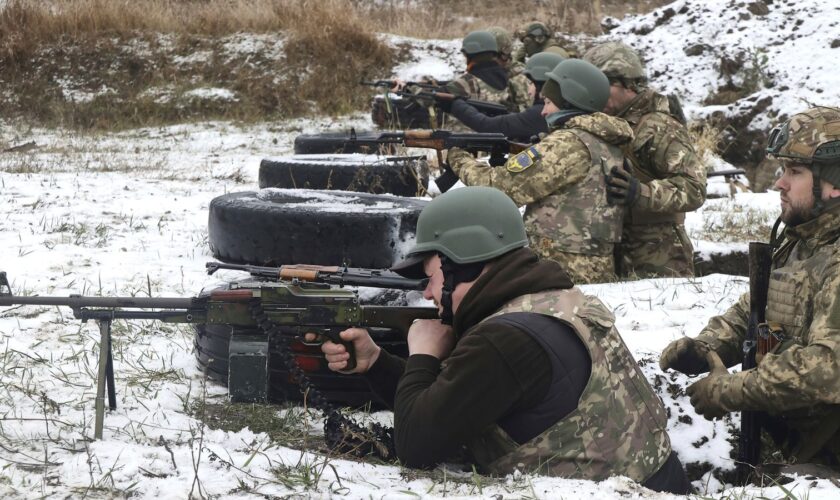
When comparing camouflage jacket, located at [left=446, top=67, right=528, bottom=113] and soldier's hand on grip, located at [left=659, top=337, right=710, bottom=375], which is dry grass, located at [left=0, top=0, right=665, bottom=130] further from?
soldier's hand on grip, located at [left=659, top=337, right=710, bottom=375]

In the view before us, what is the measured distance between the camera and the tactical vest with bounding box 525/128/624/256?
5668 millimetres

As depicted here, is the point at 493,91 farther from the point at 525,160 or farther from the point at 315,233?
the point at 315,233

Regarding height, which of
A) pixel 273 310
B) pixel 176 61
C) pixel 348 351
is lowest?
pixel 176 61

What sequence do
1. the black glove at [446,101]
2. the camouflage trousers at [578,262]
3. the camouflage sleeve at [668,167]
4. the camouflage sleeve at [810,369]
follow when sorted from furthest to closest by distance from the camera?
the black glove at [446,101] < the camouflage trousers at [578,262] < the camouflage sleeve at [668,167] < the camouflage sleeve at [810,369]

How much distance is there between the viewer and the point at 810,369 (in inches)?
124

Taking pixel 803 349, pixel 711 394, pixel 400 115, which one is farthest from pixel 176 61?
pixel 803 349

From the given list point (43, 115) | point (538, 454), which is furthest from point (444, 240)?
point (43, 115)

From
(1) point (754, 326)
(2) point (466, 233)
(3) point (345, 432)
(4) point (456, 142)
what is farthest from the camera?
(4) point (456, 142)

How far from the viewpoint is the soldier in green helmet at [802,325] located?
3180 mm

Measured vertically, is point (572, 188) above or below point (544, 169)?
below

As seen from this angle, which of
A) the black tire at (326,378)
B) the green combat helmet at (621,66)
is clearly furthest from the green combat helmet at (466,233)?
the green combat helmet at (621,66)

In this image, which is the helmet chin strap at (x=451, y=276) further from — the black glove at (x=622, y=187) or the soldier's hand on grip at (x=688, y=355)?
the black glove at (x=622, y=187)

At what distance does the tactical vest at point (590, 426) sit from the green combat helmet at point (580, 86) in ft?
9.44

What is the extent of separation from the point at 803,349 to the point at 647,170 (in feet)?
10.1
